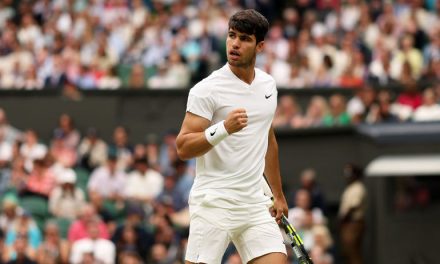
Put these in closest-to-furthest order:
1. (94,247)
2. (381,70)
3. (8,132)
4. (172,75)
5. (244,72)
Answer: (244,72), (94,247), (381,70), (8,132), (172,75)

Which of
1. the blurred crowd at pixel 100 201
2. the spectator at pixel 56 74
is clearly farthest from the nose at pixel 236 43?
the spectator at pixel 56 74

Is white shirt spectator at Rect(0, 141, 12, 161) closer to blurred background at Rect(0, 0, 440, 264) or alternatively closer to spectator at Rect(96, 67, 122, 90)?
blurred background at Rect(0, 0, 440, 264)

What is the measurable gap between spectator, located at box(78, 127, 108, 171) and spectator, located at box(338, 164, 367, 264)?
3924 millimetres

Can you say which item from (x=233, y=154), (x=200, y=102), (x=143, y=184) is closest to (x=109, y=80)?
(x=143, y=184)

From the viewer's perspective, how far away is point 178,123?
20734mm

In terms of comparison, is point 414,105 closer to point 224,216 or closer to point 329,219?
point 329,219

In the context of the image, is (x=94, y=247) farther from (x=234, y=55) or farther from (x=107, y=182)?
(x=234, y=55)

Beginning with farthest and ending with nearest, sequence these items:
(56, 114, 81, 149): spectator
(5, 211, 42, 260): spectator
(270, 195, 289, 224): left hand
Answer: (56, 114, 81, 149): spectator
(5, 211, 42, 260): spectator
(270, 195, 289, 224): left hand

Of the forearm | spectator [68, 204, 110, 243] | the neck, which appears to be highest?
the neck

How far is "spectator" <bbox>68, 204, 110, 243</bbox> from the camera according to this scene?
17.6m

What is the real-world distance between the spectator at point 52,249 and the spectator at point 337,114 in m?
4.26

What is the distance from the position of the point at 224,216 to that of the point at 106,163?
10104 mm

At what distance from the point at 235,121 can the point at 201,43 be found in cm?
1317

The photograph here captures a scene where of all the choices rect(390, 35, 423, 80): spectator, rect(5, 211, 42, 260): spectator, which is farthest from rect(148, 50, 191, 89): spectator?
rect(5, 211, 42, 260): spectator
